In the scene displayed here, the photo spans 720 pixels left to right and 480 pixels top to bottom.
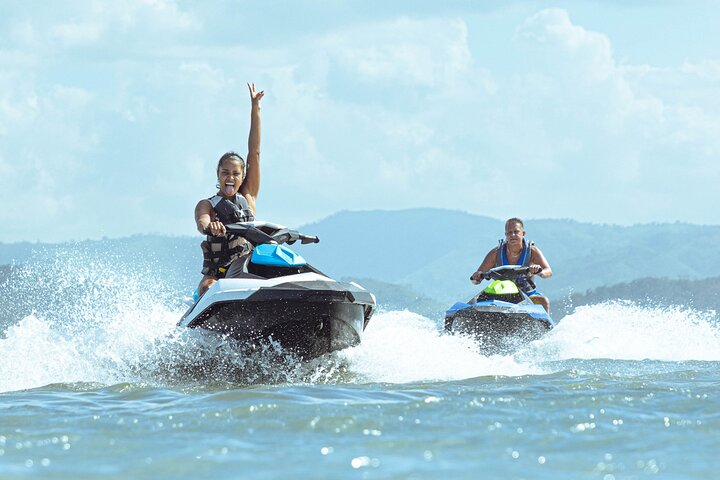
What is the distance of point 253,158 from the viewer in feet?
30.6

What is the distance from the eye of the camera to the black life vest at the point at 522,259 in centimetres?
1273

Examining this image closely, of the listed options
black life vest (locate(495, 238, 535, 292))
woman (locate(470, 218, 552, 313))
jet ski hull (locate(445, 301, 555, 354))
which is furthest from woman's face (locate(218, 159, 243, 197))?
black life vest (locate(495, 238, 535, 292))

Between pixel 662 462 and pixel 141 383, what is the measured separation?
14.4 ft

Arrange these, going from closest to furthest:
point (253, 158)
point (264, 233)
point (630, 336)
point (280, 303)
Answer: point (280, 303) → point (264, 233) → point (253, 158) → point (630, 336)

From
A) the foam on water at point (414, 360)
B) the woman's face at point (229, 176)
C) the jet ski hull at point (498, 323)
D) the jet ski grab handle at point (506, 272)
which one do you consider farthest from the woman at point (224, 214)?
the jet ski grab handle at point (506, 272)

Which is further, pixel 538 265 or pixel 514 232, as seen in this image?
pixel 514 232

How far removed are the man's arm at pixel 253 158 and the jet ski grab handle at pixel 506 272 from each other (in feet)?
12.7

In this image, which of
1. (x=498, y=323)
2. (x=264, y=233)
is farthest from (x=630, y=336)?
(x=264, y=233)

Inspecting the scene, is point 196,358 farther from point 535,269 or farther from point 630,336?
point 630,336

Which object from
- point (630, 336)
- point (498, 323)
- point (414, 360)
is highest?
point (498, 323)

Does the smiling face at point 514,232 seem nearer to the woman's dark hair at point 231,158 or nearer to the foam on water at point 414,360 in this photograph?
the foam on water at point 414,360

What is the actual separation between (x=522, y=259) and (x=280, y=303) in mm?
5665

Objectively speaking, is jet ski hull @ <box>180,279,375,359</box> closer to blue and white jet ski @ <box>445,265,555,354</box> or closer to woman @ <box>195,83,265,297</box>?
woman @ <box>195,83,265,297</box>

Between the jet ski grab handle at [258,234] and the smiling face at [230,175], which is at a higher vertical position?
the smiling face at [230,175]
